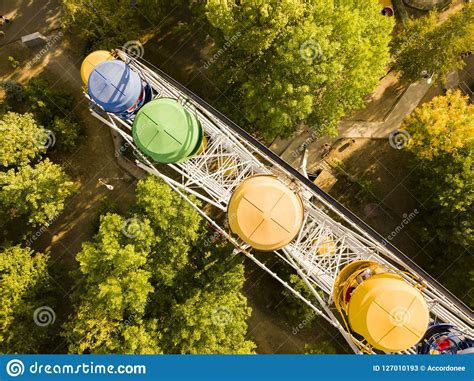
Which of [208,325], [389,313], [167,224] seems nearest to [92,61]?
[167,224]

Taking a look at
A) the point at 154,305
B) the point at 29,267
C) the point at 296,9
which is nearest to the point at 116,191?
the point at 29,267

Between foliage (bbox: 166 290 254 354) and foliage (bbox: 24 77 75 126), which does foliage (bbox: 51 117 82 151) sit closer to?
foliage (bbox: 24 77 75 126)

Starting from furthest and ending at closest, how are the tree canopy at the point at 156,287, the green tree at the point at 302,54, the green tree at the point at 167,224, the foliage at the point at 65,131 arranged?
1. the foliage at the point at 65,131
2. the green tree at the point at 167,224
3. the tree canopy at the point at 156,287
4. the green tree at the point at 302,54

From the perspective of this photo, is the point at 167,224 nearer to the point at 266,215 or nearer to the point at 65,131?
the point at 266,215

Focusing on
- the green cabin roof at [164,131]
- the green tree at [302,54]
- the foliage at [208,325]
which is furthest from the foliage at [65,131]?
the foliage at [208,325]

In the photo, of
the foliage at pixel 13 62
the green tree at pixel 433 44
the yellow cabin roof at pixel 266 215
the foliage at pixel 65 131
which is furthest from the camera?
the foliage at pixel 13 62

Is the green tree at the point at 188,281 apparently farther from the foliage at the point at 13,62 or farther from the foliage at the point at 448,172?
the foliage at the point at 13,62
